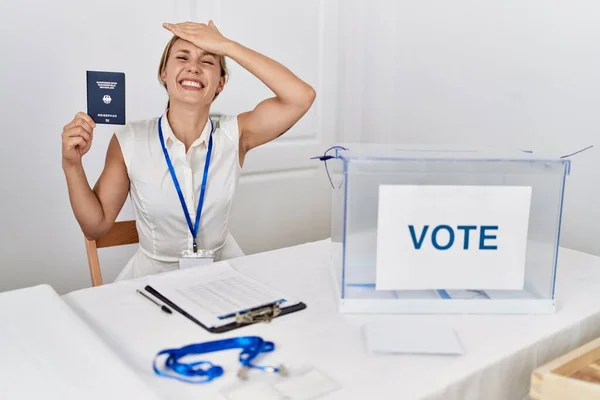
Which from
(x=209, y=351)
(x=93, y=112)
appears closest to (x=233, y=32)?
(x=93, y=112)

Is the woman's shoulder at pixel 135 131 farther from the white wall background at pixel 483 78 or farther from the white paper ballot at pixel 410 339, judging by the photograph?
the white wall background at pixel 483 78

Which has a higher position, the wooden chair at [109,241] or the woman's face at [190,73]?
the woman's face at [190,73]

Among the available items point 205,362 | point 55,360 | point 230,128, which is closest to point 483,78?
point 230,128

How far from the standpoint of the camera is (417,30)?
8.13 feet

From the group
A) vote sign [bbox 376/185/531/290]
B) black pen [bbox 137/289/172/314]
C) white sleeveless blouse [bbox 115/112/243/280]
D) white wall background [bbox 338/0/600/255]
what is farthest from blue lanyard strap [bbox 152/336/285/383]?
white wall background [bbox 338/0/600/255]

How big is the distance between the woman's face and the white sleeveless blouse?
0.11m

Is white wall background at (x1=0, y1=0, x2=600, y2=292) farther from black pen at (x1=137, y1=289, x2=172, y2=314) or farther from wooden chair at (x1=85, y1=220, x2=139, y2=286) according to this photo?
black pen at (x1=137, y1=289, x2=172, y2=314)

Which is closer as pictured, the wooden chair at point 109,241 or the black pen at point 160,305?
the black pen at point 160,305

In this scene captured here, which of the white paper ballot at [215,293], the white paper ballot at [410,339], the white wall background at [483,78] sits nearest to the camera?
the white paper ballot at [410,339]

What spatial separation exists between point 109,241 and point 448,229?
37.0 inches

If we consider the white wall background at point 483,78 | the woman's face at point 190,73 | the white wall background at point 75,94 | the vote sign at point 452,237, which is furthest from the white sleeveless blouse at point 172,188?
the white wall background at point 483,78

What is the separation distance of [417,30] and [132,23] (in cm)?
113

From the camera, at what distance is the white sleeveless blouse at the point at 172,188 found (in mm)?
1605

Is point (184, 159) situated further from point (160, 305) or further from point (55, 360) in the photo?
point (55, 360)
